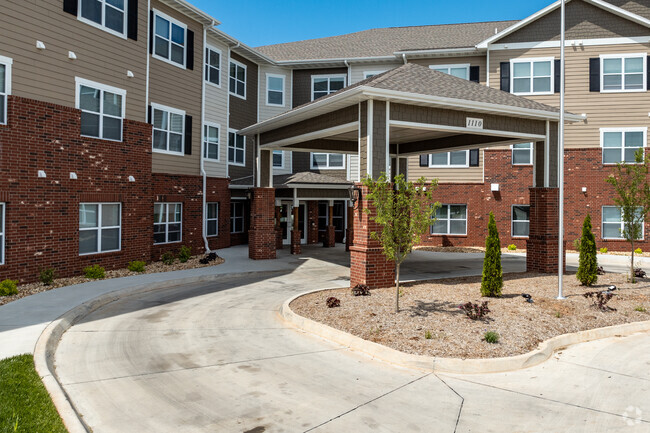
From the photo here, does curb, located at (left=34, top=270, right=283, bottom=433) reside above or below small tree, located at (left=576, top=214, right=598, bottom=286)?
below

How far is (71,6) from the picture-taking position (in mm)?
14539

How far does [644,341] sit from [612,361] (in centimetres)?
190

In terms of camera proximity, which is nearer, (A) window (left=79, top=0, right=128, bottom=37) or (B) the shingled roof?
(A) window (left=79, top=0, right=128, bottom=37)

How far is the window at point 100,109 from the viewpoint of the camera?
15.0 m

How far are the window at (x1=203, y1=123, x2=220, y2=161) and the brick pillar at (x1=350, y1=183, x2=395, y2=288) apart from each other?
12638mm

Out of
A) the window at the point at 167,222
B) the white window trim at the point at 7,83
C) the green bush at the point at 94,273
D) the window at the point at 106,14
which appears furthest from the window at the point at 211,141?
the white window trim at the point at 7,83

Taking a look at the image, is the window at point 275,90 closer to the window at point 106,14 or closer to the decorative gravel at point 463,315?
the window at point 106,14

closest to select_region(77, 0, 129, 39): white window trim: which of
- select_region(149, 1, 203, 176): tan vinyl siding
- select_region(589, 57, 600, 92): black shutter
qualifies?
select_region(149, 1, 203, 176): tan vinyl siding

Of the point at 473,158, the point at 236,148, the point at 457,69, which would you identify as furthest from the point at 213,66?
the point at 473,158

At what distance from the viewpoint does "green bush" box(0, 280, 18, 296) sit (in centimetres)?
1168

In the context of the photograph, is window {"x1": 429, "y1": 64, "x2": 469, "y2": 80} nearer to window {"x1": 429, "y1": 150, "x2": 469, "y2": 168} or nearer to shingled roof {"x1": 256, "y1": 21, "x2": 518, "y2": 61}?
shingled roof {"x1": 256, "y1": 21, "x2": 518, "y2": 61}

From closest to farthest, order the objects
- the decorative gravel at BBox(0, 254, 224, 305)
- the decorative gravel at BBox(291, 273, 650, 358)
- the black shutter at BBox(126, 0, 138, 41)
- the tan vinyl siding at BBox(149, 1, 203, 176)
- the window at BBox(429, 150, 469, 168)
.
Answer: the decorative gravel at BBox(291, 273, 650, 358), the decorative gravel at BBox(0, 254, 224, 305), the black shutter at BBox(126, 0, 138, 41), the tan vinyl siding at BBox(149, 1, 203, 176), the window at BBox(429, 150, 469, 168)

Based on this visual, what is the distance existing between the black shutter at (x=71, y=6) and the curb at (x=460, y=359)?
12.1m

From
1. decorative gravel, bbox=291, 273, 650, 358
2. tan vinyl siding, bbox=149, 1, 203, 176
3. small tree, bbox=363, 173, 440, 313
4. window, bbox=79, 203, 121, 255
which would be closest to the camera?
decorative gravel, bbox=291, 273, 650, 358
